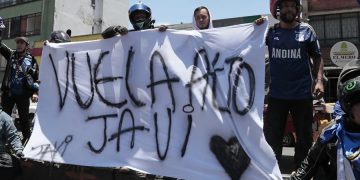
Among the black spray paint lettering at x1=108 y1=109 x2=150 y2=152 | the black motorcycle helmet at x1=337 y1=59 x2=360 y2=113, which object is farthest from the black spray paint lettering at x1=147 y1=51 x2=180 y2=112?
the black motorcycle helmet at x1=337 y1=59 x2=360 y2=113

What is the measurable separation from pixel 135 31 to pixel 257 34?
4.50 ft

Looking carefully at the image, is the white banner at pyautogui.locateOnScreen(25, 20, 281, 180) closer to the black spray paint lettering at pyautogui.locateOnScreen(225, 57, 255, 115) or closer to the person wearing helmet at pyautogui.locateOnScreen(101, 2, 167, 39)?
the black spray paint lettering at pyautogui.locateOnScreen(225, 57, 255, 115)

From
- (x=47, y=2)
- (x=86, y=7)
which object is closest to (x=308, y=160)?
(x=47, y=2)

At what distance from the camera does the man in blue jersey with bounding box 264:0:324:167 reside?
3.89m

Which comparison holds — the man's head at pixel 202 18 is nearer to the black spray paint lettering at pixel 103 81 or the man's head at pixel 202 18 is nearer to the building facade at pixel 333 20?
the black spray paint lettering at pixel 103 81

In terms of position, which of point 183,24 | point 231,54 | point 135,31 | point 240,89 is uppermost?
point 183,24

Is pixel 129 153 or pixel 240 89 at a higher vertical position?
pixel 240 89

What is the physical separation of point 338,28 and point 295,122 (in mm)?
20952

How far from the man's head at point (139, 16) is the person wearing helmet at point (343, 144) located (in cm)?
269

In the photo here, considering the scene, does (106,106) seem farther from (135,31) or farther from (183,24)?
(183,24)

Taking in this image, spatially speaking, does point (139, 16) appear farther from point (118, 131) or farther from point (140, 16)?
point (118, 131)

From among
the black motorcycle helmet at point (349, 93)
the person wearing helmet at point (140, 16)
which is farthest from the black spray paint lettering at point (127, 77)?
the black motorcycle helmet at point (349, 93)

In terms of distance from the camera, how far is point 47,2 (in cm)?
3766

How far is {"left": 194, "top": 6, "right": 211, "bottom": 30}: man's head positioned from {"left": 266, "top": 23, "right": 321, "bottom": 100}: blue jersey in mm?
1003
